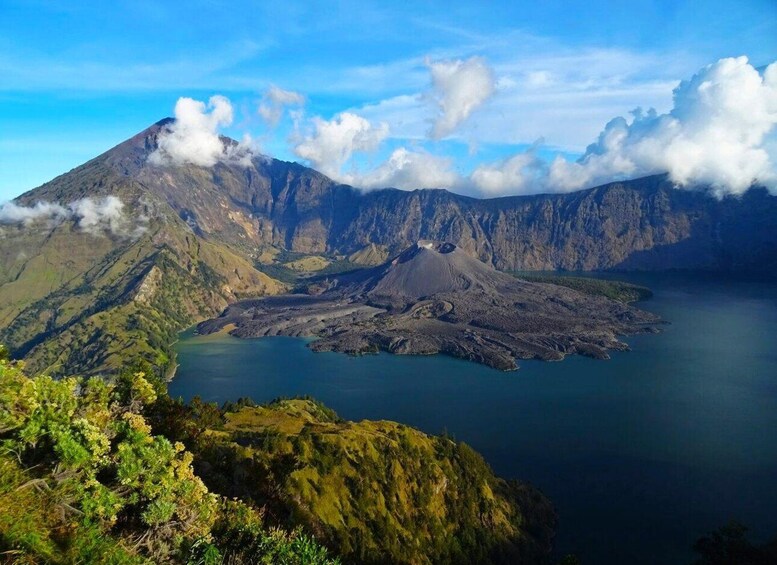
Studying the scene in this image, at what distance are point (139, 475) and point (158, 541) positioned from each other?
2283 millimetres

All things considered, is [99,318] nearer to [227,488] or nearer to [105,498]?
[227,488]

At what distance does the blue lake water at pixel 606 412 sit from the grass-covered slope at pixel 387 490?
221 inches

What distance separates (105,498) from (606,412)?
79.9 metres

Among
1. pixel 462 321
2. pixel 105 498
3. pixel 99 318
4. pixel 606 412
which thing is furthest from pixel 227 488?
pixel 99 318

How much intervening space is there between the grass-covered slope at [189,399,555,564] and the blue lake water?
562 centimetres

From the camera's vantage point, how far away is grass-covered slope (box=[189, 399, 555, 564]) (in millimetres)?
39250

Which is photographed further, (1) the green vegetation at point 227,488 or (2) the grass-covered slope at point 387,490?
(2) the grass-covered slope at point 387,490

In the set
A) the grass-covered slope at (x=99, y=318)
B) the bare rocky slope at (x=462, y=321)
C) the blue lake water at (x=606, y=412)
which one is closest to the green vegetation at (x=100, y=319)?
the grass-covered slope at (x=99, y=318)

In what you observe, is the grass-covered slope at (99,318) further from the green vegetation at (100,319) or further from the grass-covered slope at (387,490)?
the grass-covered slope at (387,490)

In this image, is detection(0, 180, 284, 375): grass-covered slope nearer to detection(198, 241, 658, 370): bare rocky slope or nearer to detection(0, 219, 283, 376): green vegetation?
detection(0, 219, 283, 376): green vegetation

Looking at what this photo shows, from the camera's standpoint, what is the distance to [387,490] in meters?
47.5

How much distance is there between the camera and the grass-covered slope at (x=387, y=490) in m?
39.2

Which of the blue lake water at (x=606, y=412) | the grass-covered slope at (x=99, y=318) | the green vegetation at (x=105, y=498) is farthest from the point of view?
the grass-covered slope at (x=99, y=318)

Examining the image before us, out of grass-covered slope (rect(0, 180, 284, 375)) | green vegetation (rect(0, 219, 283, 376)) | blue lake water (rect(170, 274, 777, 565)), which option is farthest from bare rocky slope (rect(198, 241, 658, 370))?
grass-covered slope (rect(0, 180, 284, 375))
